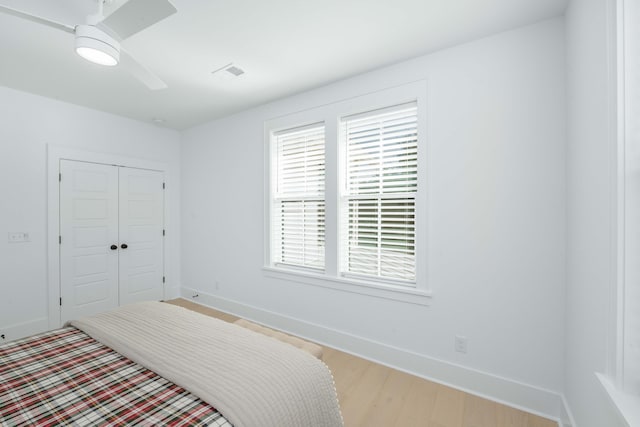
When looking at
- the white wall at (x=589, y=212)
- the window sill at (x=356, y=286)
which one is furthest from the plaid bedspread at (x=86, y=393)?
the window sill at (x=356, y=286)

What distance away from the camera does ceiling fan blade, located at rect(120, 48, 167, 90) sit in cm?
167

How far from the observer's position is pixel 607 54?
1129mm

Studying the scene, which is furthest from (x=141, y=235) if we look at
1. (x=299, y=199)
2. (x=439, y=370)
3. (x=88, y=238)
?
(x=439, y=370)

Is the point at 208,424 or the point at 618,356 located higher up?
the point at 618,356

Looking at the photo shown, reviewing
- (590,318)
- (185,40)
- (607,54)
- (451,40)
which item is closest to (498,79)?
(451,40)

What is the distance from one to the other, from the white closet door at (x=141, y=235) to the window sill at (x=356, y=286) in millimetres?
1973

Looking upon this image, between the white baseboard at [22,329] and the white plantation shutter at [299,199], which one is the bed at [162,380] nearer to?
the white plantation shutter at [299,199]

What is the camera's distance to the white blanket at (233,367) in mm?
1136

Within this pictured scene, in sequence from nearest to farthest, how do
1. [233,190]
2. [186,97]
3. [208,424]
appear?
[208,424], [186,97], [233,190]

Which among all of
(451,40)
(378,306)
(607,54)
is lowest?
(378,306)

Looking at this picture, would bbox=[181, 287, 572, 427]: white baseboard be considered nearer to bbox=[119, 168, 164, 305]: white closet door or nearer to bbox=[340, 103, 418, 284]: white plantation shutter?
bbox=[340, 103, 418, 284]: white plantation shutter

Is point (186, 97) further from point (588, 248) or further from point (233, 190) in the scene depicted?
point (588, 248)

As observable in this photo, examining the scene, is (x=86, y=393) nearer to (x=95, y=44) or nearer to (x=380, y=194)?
(x=95, y=44)

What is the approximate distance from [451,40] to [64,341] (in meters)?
3.28
